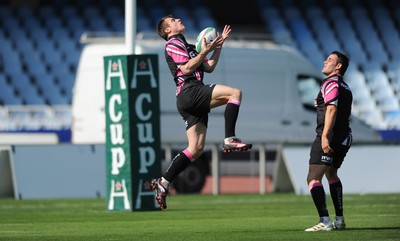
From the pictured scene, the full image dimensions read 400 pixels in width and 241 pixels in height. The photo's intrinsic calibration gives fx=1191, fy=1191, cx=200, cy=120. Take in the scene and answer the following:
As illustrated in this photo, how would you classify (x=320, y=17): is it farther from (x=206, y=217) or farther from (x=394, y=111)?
(x=206, y=217)

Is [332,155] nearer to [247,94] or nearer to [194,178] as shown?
[194,178]

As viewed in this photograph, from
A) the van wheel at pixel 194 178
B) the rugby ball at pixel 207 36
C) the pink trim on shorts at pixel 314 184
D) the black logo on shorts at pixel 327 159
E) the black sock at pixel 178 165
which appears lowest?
the van wheel at pixel 194 178

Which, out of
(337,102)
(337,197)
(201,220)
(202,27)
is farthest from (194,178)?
(337,102)

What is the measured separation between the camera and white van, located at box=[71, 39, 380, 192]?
82.4ft

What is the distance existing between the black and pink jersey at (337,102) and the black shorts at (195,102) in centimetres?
116

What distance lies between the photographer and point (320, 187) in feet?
40.2

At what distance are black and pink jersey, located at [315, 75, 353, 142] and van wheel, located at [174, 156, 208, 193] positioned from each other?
13.1 meters

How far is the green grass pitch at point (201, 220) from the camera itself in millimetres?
11594

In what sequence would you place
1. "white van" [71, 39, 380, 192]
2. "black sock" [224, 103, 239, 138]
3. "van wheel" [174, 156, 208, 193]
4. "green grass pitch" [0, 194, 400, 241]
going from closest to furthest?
"green grass pitch" [0, 194, 400, 241], "black sock" [224, 103, 239, 138], "white van" [71, 39, 380, 192], "van wheel" [174, 156, 208, 193]

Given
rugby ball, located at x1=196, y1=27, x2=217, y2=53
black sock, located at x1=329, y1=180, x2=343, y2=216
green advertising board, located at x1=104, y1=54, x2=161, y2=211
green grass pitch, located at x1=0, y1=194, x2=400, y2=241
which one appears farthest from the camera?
green advertising board, located at x1=104, y1=54, x2=161, y2=211

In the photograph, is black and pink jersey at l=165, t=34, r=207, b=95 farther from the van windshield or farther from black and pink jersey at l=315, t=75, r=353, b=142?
the van windshield

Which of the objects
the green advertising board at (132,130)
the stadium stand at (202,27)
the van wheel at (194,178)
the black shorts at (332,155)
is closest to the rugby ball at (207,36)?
the black shorts at (332,155)

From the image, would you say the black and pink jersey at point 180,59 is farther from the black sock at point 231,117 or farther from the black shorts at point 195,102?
the black sock at point 231,117

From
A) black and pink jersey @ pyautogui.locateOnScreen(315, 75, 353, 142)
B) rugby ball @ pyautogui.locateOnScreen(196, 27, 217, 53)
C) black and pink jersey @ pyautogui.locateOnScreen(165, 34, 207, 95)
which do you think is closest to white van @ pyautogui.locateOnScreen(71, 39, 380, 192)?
black and pink jersey @ pyautogui.locateOnScreen(165, 34, 207, 95)
